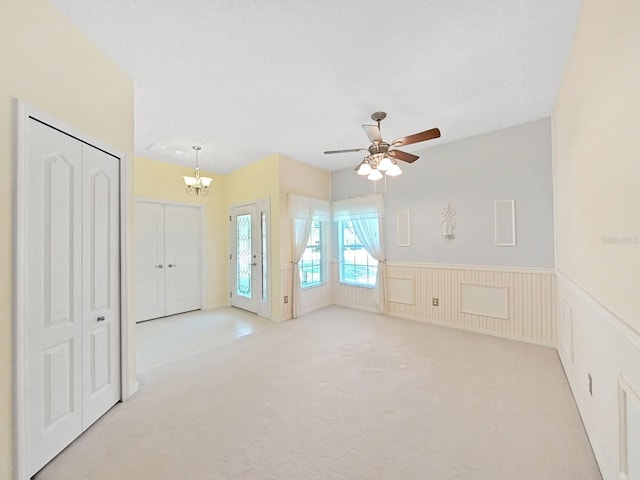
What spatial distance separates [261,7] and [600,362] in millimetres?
3017

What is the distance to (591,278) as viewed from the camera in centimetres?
171

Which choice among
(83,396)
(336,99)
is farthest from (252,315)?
(336,99)

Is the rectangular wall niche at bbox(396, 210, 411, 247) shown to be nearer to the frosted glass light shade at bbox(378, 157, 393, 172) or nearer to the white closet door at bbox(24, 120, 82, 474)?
the frosted glass light shade at bbox(378, 157, 393, 172)

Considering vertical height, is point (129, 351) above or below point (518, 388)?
above

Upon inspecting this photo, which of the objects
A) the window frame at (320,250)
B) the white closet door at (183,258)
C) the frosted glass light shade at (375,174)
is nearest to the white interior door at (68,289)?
the frosted glass light shade at (375,174)

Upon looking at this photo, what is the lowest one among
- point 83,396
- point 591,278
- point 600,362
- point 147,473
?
point 147,473

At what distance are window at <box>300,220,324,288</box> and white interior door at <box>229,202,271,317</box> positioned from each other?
0.72 m

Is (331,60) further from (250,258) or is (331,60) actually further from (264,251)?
(250,258)

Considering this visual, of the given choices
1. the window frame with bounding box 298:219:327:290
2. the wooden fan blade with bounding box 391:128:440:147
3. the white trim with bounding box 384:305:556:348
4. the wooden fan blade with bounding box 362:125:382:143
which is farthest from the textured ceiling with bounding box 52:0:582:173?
the white trim with bounding box 384:305:556:348

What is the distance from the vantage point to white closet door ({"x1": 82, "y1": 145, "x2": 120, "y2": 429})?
6.10 feet

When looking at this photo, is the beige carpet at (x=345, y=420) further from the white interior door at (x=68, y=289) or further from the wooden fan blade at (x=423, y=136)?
the wooden fan blade at (x=423, y=136)

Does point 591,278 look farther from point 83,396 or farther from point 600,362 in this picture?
point 83,396

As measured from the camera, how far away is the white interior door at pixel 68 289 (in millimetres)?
1498

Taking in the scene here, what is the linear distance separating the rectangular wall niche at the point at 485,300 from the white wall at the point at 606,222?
1.26m
